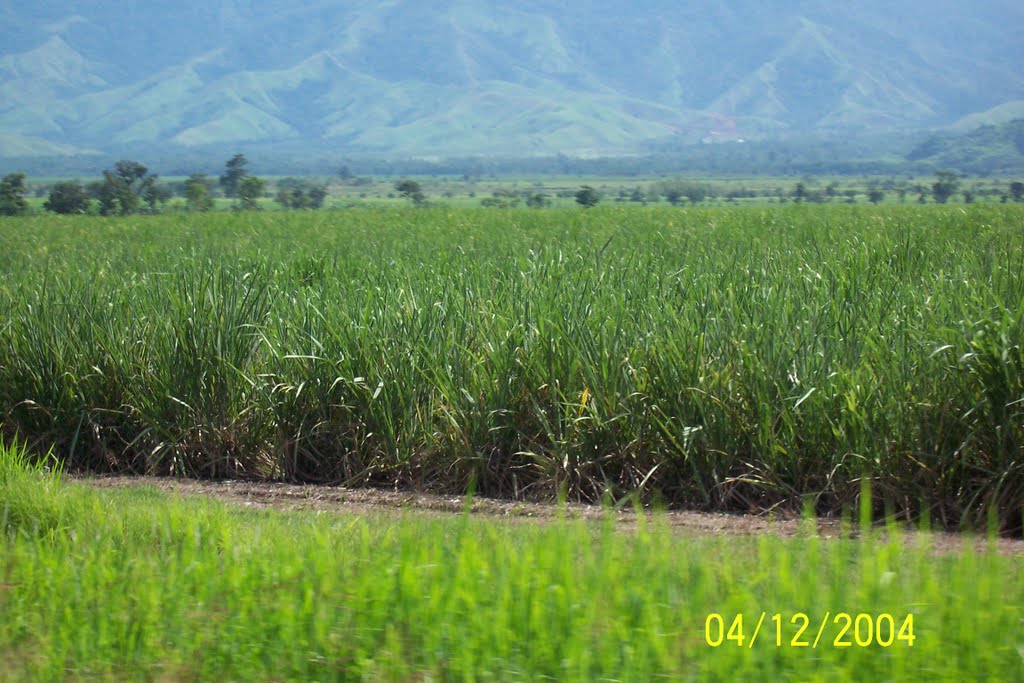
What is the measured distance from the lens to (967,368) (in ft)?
19.4

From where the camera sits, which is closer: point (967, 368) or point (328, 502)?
point (967, 368)

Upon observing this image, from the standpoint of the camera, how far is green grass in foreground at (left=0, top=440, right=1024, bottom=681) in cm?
355

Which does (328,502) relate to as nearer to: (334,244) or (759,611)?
(759,611)

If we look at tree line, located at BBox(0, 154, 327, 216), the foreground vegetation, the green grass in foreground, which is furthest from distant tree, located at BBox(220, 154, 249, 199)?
the green grass in foreground

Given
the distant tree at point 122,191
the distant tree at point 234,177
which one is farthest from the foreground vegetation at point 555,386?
the distant tree at point 234,177

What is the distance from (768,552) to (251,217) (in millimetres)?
29195

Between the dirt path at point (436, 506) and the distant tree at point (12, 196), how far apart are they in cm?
3250

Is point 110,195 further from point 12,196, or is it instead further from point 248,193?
point 248,193

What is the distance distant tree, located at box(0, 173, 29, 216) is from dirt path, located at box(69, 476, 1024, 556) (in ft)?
107

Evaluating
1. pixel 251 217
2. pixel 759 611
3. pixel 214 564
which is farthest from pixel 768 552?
pixel 251 217

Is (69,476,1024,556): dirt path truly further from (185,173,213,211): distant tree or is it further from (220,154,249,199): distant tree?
(220,154,249,199): distant tree

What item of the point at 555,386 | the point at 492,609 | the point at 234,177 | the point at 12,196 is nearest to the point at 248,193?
the point at 234,177

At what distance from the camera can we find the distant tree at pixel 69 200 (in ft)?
125

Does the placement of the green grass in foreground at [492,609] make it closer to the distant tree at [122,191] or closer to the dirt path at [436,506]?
the dirt path at [436,506]
